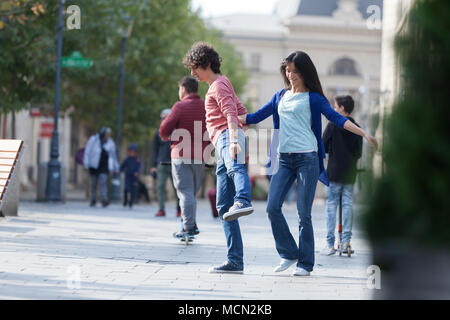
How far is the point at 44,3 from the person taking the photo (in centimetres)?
1969

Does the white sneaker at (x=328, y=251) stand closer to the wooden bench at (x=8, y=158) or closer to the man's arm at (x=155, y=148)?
the wooden bench at (x=8, y=158)

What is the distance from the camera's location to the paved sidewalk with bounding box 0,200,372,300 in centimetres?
581

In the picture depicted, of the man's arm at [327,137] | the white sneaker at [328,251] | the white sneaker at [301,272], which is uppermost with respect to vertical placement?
the man's arm at [327,137]

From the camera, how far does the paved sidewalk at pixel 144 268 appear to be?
581 centimetres

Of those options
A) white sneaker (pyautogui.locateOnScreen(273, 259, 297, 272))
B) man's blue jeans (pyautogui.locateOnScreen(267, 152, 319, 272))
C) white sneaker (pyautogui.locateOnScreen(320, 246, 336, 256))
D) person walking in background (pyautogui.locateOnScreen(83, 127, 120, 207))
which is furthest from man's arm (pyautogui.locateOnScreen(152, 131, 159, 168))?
white sneaker (pyautogui.locateOnScreen(273, 259, 297, 272))

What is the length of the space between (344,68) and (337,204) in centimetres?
7027

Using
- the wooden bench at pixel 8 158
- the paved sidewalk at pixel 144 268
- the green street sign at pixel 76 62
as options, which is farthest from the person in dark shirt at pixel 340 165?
the green street sign at pixel 76 62

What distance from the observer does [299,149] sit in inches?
278

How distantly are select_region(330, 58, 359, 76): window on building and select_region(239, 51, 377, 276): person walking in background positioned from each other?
72100 mm

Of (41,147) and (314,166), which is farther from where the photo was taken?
(41,147)

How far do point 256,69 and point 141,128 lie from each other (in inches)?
1946

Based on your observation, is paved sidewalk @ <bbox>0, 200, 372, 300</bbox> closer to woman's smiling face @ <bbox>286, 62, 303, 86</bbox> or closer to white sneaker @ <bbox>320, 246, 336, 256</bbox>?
white sneaker @ <bbox>320, 246, 336, 256</bbox>
